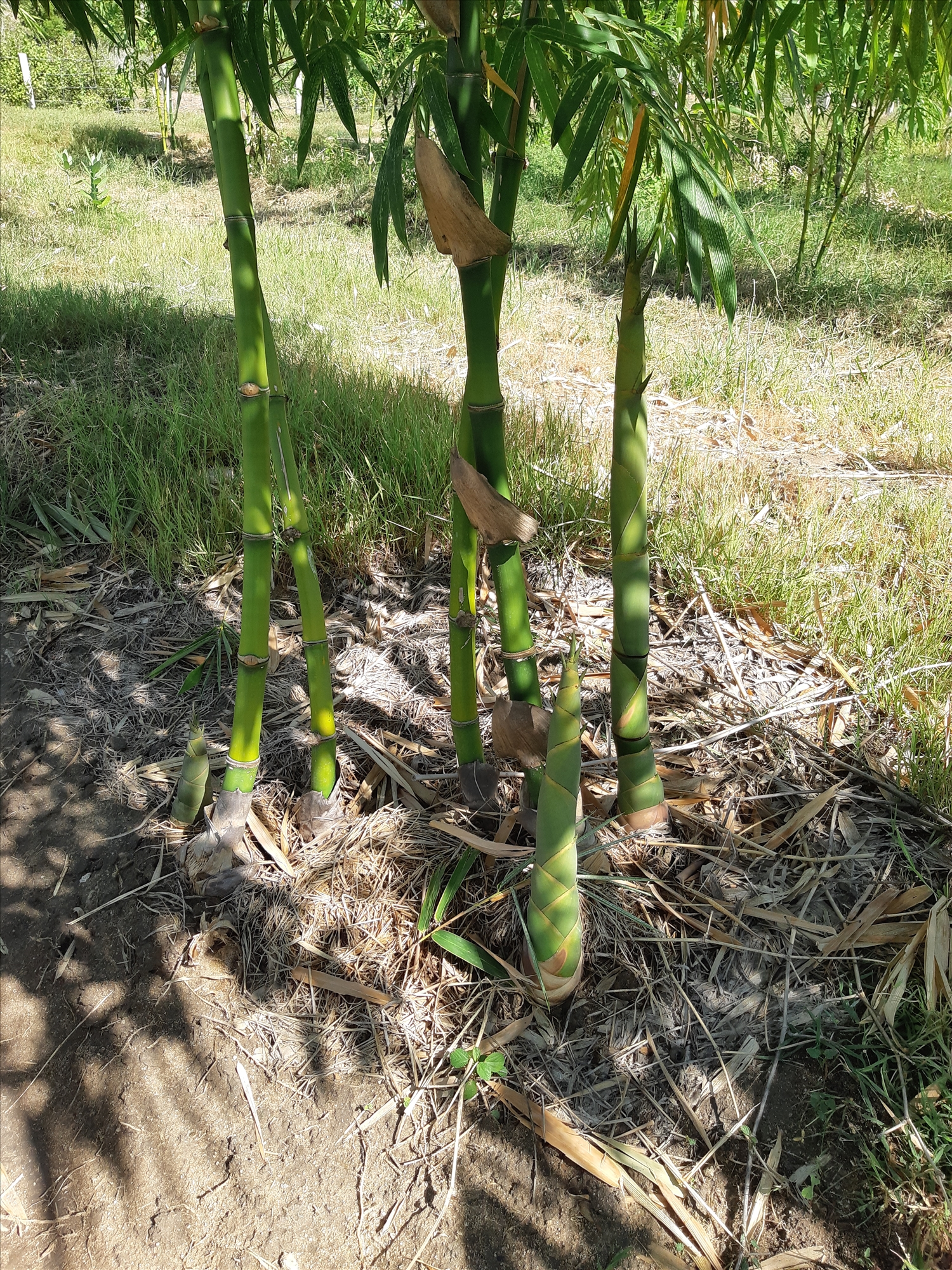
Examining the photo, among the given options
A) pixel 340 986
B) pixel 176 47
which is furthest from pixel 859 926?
pixel 176 47

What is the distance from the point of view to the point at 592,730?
1847mm

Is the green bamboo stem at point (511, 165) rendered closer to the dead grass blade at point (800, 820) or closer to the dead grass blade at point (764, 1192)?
the dead grass blade at point (800, 820)

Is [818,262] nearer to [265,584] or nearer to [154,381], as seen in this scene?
[154,381]

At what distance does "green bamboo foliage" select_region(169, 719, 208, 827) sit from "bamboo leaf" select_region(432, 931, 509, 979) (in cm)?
53

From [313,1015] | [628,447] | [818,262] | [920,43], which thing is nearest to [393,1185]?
[313,1015]

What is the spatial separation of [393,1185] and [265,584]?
97 centimetres

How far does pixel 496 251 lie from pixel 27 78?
1753 centimetres

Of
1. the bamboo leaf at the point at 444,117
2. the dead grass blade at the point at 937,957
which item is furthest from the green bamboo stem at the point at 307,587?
the dead grass blade at the point at 937,957

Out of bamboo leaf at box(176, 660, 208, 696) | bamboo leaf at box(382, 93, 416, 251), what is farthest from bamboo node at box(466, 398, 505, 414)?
bamboo leaf at box(176, 660, 208, 696)

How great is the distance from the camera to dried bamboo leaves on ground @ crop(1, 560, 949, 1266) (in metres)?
1.27

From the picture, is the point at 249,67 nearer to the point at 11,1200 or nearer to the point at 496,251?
the point at 496,251

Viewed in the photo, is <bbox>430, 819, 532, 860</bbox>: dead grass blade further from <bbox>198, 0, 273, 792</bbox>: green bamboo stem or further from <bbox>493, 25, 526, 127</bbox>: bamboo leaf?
<bbox>493, 25, 526, 127</bbox>: bamboo leaf

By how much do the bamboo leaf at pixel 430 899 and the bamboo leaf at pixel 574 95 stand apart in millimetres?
1184

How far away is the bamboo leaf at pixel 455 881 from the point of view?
149 cm
